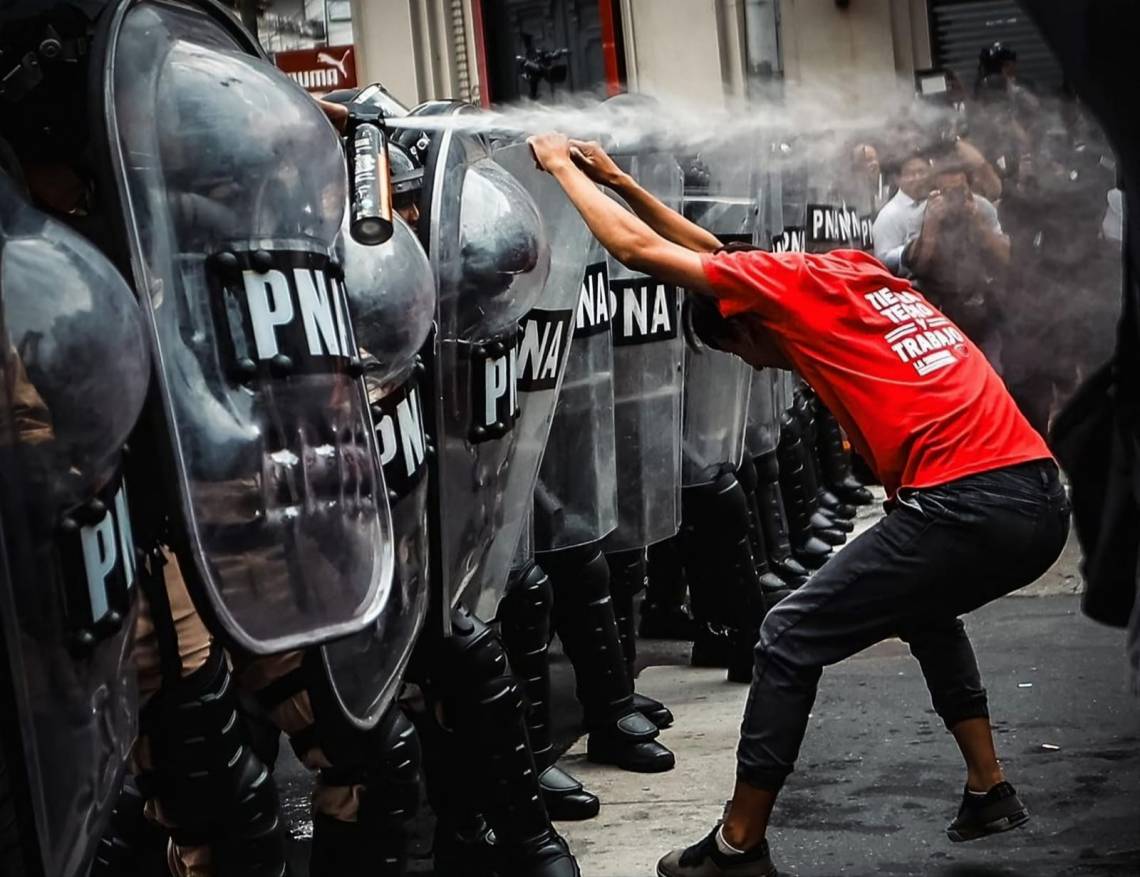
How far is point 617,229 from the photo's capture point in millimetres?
4098

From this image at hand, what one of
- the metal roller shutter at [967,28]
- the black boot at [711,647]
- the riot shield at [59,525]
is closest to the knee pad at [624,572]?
the black boot at [711,647]

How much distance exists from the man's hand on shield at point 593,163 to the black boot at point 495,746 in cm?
108

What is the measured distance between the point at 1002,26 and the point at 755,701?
35.9 ft

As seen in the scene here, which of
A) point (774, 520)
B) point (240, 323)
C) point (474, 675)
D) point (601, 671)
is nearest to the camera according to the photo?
point (240, 323)

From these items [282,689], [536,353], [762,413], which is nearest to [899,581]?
[536,353]

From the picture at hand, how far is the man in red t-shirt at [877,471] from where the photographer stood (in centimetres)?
407

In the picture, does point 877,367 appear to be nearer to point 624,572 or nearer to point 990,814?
point 990,814

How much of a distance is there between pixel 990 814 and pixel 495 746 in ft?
3.82

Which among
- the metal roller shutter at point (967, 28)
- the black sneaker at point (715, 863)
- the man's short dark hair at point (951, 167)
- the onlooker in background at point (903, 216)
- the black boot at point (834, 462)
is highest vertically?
the metal roller shutter at point (967, 28)

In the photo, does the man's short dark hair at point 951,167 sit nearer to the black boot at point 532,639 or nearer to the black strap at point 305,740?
the black boot at point 532,639

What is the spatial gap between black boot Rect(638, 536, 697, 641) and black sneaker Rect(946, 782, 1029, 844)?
2.89 m

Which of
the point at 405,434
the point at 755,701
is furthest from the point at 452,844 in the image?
the point at 405,434

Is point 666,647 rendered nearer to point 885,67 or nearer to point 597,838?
point 597,838

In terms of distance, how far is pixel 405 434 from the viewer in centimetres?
317
